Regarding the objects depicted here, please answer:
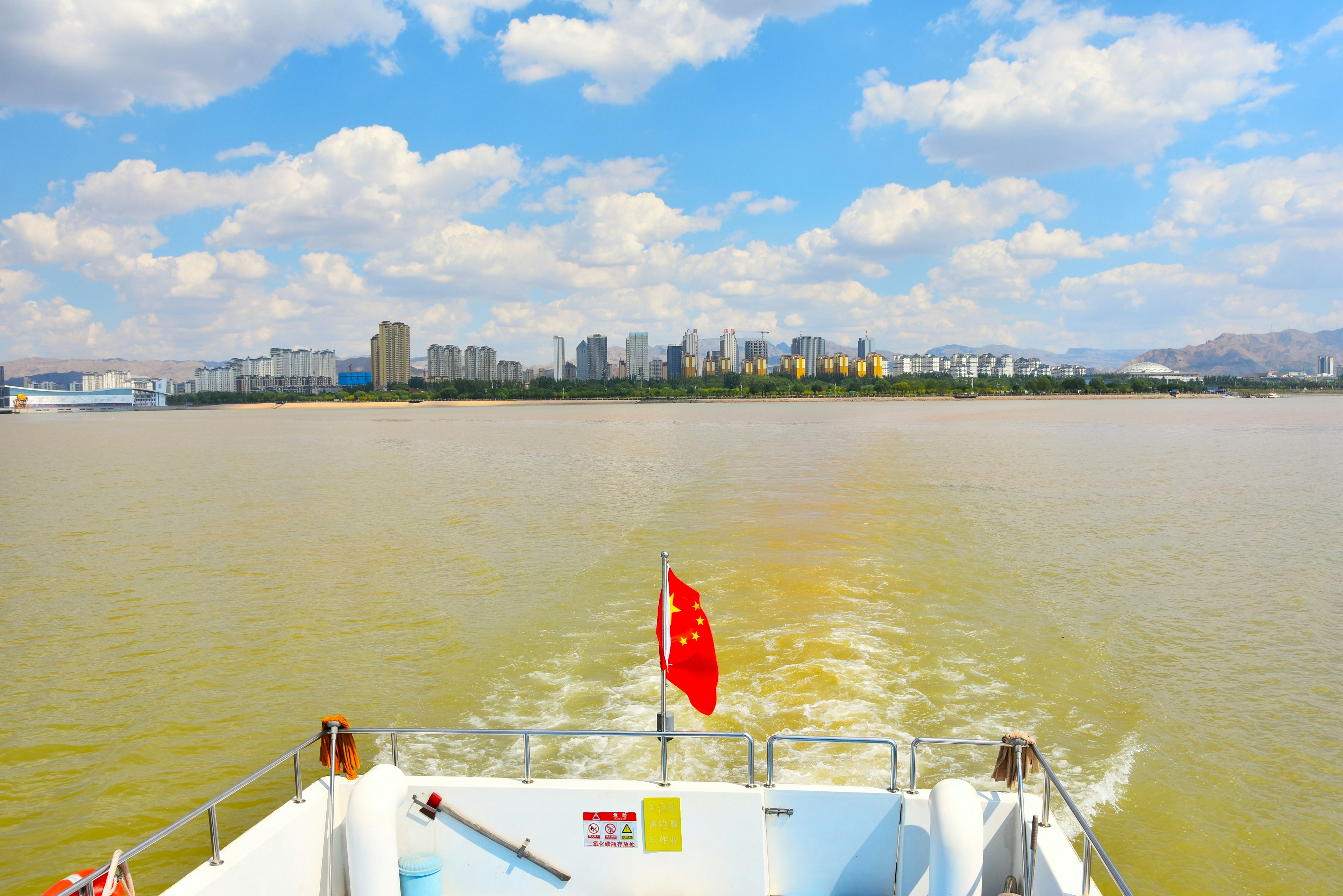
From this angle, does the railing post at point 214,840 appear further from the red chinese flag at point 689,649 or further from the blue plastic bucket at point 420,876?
the red chinese flag at point 689,649

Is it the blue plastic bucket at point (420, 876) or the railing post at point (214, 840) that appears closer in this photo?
the railing post at point (214, 840)

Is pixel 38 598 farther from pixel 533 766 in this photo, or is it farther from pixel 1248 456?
pixel 1248 456

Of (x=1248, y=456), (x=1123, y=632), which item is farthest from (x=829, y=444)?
(x=1123, y=632)

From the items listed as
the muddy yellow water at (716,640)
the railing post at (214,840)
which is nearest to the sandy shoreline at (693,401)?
the muddy yellow water at (716,640)

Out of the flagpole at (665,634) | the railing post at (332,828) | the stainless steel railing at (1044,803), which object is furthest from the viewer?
the flagpole at (665,634)

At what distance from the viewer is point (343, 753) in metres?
6.60

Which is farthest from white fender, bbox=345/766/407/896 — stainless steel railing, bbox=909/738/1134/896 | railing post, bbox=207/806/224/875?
stainless steel railing, bbox=909/738/1134/896

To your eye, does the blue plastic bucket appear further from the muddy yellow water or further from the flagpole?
the muddy yellow water

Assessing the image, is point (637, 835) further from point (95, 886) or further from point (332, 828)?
point (95, 886)

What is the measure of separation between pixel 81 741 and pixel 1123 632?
16381mm

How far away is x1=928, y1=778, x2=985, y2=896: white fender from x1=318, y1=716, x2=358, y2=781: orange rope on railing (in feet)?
15.1

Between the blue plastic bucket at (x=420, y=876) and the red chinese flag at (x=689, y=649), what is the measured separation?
2.31m

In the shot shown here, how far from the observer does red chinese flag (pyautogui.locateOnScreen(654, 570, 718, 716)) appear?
21.9ft

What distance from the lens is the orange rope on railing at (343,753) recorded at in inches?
250
